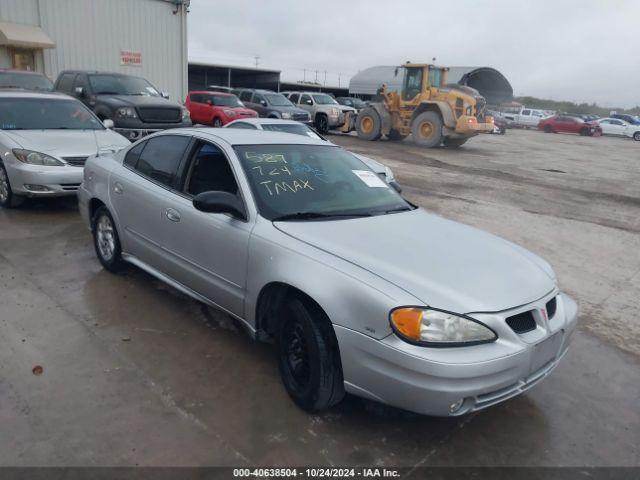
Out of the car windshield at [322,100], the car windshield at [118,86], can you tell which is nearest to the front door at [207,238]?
the car windshield at [118,86]

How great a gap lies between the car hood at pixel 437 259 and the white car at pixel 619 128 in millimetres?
38183

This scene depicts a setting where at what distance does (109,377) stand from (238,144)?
1.84 m

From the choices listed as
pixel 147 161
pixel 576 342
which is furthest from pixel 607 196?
pixel 147 161

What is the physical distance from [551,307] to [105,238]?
394 cm

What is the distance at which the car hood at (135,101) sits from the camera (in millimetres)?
11484

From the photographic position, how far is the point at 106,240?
4.89 m

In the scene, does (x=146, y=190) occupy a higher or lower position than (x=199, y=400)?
higher

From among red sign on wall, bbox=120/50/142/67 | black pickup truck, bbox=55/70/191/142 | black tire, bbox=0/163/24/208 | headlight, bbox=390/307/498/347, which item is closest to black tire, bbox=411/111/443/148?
black pickup truck, bbox=55/70/191/142

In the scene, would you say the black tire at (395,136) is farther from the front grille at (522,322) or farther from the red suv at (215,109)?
the front grille at (522,322)

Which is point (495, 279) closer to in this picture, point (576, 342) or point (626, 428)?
point (626, 428)

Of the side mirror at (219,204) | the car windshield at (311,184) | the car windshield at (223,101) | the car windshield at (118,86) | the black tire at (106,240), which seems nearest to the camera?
the side mirror at (219,204)

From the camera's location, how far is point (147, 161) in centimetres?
446

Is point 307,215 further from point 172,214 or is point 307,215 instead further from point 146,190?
point 146,190

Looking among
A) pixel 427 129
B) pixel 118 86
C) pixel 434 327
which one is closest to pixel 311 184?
pixel 434 327
